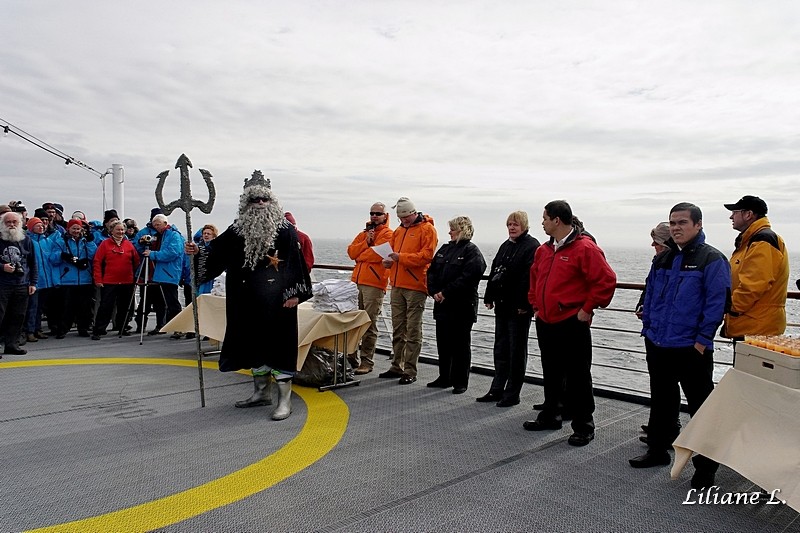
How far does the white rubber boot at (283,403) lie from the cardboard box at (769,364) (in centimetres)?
320

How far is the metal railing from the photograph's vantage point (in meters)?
5.54

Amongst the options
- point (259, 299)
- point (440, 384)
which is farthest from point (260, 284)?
point (440, 384)

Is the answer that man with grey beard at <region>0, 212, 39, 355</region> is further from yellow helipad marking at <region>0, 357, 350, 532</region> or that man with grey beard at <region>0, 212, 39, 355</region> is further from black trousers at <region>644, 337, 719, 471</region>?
black trousers at <region>644, 337, 719, 471</region>

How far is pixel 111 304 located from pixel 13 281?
147 cm

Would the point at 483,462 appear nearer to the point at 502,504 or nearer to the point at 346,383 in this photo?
the point at 502,504

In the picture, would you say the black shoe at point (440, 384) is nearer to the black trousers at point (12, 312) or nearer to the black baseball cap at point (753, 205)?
the black baseball cap at point (753, 205)

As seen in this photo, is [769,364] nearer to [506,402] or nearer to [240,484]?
[506,402]

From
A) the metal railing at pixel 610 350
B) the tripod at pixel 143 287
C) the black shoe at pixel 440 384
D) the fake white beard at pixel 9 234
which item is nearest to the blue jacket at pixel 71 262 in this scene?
the tripod at pixel 143 287

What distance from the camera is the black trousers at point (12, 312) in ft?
24.5

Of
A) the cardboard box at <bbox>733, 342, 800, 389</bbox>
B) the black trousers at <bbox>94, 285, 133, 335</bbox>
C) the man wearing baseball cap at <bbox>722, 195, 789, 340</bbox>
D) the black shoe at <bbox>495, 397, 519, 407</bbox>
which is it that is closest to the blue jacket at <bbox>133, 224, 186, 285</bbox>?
the black trousers at <bbox>94, 285, 133, 335</bbox>

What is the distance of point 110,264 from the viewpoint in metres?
8.83

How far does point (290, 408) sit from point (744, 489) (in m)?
3.26

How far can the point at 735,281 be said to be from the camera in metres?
4.13
